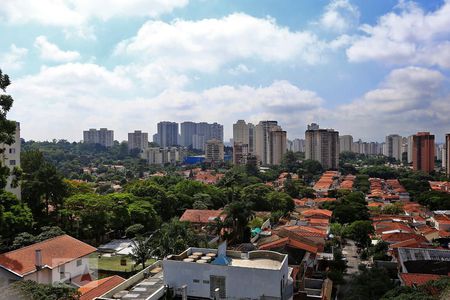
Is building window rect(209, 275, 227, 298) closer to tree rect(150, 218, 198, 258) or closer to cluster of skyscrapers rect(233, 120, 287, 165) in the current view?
tree rect(150, 218, 198, 258)

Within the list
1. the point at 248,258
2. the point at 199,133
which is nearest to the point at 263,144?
the point at 199,133

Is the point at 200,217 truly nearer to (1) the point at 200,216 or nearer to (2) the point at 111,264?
(1) the point at 200,216

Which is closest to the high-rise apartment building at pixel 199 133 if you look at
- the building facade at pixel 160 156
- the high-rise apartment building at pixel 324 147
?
the building facade at pixel 160 156

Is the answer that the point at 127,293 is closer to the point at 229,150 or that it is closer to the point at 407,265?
the point at 407,265

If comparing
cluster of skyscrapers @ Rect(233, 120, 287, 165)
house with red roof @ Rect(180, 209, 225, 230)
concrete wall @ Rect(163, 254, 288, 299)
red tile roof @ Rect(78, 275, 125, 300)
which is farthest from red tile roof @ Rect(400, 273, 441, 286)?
cluster of skyscrapers @ Rect(233, 120, 287, 165)

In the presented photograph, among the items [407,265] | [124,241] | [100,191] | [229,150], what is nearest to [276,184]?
[100,191]

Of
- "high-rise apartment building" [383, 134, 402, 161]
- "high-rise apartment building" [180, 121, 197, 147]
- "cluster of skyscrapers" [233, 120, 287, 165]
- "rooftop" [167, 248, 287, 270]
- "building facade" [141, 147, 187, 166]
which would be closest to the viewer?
"rooftop" [167, 248, 287, 270]
